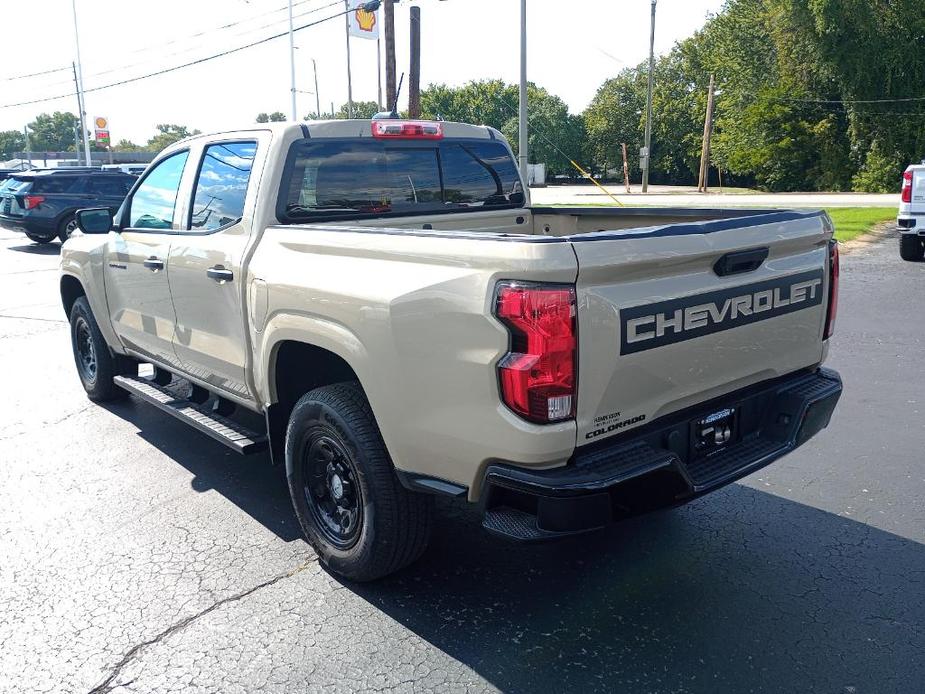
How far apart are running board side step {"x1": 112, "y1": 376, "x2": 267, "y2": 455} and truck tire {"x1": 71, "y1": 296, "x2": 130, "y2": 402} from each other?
1.94ft

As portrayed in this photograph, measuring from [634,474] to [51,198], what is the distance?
1898 cm

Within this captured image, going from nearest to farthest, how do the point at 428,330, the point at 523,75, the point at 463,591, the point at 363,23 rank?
the point at 428,330 < the point at 463,591 < the point at 523,75 < the point at 363,23

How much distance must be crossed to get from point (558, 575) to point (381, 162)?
233 cm

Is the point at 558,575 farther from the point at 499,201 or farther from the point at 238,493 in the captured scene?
the point at 499,201

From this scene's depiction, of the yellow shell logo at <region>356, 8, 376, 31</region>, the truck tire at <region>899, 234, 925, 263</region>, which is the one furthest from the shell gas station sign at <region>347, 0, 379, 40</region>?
the truck tire at <region>899, 234, 925, 263</region>

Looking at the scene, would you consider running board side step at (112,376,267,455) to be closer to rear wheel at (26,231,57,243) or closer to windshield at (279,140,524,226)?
windshield at (279,140,524,226)

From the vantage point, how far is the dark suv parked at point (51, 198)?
59.9 feet

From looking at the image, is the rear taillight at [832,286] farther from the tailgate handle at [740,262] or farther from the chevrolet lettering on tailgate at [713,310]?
the tailgate handle at [740,262]

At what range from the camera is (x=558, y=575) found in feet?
11.6

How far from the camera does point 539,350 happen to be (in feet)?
8.36

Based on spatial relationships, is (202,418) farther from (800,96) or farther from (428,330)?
(800,96)

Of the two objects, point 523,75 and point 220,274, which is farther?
point 523,75

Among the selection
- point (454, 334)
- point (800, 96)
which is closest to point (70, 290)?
point (454, 334)

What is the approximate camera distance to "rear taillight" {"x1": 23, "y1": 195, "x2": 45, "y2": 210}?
18.1 metres
